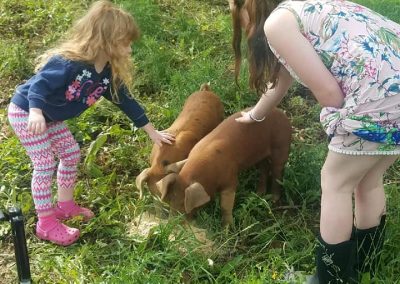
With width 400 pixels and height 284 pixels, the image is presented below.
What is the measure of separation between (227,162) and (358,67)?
4.61 ft

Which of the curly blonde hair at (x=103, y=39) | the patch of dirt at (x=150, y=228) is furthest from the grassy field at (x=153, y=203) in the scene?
the curly blonde hair at (x=103, y=39)

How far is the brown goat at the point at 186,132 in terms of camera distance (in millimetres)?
3760

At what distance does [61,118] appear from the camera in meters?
3.39

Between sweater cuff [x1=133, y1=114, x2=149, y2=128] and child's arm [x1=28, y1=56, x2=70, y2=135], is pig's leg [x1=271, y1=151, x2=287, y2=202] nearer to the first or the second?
sweater cuff [x1=133, y1=114, x2=149, y2=128]

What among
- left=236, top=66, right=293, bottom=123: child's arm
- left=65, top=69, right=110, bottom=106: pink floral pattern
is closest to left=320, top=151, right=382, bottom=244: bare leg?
left=236, top=66, right=293, bottom=123: child's arm

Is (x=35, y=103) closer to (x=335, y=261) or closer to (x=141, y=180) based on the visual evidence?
(x=141, y=180)

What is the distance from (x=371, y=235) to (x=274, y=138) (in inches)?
40.4

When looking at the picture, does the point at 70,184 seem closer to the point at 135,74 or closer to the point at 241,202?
the point at 241,202

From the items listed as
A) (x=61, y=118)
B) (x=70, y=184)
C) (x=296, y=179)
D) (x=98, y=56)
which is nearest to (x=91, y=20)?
(x=98, y=56)

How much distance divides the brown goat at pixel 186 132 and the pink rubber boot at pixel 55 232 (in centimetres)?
52

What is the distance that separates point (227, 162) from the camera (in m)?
3.67

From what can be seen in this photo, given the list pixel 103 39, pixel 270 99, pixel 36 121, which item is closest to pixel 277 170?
pixel 270 99

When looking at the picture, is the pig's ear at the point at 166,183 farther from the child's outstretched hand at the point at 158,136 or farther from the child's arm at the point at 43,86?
the child's arm at the point at 43,86

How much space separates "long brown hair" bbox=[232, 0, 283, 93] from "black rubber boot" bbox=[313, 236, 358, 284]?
86cm
